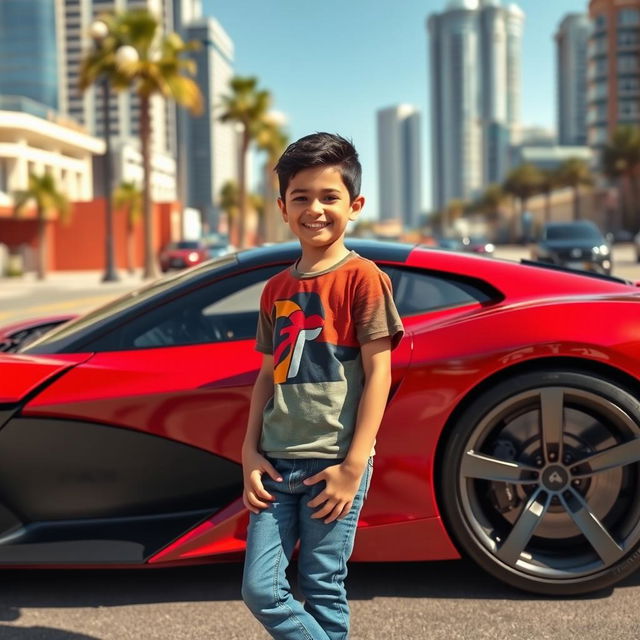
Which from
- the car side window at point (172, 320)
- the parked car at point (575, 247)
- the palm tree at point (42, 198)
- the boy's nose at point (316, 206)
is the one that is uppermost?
the palm tree at point (42, 198)

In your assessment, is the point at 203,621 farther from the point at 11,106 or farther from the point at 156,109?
the point at 156,109

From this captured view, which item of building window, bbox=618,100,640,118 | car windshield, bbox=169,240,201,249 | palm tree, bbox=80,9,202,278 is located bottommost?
car windshield, bbox=169,240,201,249

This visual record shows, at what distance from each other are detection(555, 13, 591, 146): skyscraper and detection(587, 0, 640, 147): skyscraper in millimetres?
82842

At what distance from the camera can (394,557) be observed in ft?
9.21

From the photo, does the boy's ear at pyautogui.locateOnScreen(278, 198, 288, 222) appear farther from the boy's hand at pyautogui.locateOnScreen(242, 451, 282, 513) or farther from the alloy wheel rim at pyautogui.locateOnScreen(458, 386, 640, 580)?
the alloy wheel rim at pyautogui.locateOnScreen(458, 386, 640, 580)

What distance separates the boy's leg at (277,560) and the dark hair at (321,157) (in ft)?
2.17

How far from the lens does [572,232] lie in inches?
805

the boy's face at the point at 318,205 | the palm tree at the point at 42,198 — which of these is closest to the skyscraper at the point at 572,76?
the palm tree at the point at 42,198

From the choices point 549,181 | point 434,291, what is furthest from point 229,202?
point 434,291

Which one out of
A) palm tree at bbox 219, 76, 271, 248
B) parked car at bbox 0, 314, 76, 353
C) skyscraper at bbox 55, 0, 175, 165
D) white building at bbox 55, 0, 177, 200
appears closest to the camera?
parked car at bbox 0, 314, 76, 353

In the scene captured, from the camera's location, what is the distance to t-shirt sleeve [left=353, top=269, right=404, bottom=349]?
1.88 metres

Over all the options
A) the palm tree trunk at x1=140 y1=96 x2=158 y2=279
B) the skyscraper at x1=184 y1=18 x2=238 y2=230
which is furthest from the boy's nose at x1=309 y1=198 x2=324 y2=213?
the skyscraper at x1=184 y1=18 x2=238 y2=230

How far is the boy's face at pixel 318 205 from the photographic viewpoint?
1.93 metres

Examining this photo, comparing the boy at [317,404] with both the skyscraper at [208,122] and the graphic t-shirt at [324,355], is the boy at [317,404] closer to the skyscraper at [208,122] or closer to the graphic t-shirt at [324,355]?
the graphic t-shirt at [324,355]
